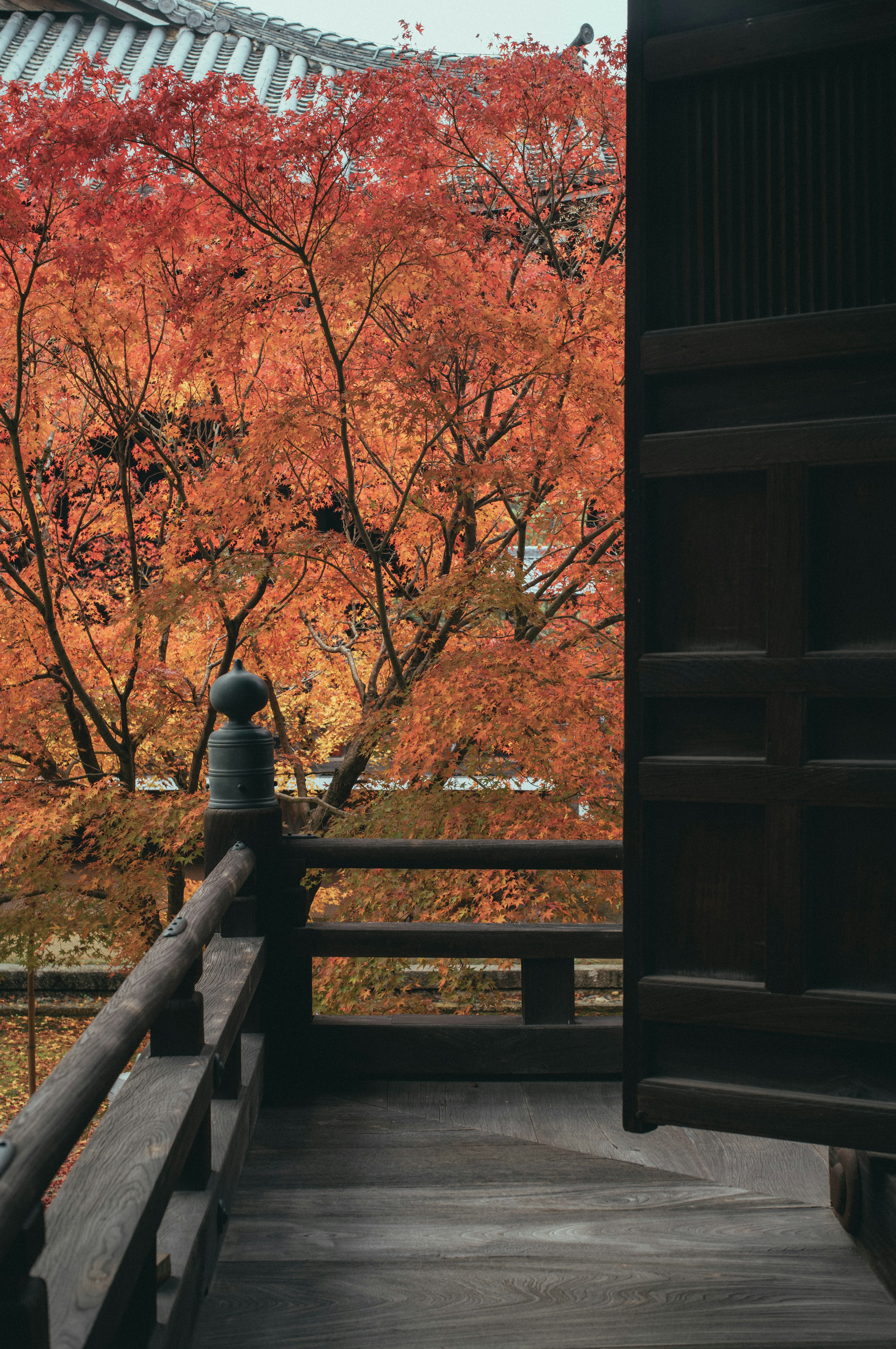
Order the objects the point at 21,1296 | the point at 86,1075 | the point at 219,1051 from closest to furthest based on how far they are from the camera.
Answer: the point at 21,1296
the point at 86,1075
the point at 219,1051

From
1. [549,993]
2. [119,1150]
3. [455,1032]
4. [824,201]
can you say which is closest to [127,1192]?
[119,1150]

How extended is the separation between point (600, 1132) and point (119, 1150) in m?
1.87

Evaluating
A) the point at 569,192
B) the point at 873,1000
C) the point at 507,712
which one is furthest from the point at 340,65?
the point at 873,1000

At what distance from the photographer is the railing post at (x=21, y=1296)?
1304 millimetres

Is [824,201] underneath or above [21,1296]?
above

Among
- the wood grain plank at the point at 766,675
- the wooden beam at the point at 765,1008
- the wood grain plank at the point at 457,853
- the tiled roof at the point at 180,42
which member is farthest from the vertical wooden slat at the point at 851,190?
the tiled roof at the point at 180,42

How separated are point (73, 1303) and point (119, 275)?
6.07 meters

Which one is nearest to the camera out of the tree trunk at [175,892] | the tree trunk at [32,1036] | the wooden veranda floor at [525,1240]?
the wooden veranda floor at [525,1240]

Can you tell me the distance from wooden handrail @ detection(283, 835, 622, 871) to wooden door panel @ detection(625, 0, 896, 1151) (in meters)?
1.40

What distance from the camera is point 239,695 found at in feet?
12.3

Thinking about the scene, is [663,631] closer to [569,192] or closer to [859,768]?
[859,768]

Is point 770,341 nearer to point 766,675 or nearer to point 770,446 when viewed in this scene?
point 770,446

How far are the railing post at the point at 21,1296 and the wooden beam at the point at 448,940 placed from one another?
2395mm

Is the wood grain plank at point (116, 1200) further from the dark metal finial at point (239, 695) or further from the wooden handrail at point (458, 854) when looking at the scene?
Answer: the dark metal finial at point (239, 695)
